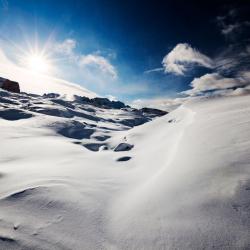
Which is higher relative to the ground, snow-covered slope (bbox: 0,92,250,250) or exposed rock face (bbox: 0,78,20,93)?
exposed rock face (bbox: 0,78,20,93)

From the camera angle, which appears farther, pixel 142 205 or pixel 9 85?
pixel 9 85

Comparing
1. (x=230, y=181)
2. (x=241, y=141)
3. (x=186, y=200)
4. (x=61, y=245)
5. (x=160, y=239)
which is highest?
(x=241, y=141)

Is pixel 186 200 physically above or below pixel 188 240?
above

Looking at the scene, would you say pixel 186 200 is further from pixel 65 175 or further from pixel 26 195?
pixel 65 175

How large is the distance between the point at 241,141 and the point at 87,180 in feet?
6.66

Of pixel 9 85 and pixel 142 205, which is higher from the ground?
pixel 9 85

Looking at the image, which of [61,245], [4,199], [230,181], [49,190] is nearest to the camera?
[61,245]

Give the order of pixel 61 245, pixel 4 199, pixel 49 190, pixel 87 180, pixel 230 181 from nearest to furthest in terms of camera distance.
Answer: pixel 61 245 → pixel 230 181 → pixel 4 199 → pixel 49 190 → pixel 87 180

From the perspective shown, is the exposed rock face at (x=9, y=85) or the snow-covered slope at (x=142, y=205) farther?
the exposed rock face at (x=9, y=85)

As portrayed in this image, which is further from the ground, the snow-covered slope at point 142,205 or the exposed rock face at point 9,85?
the exposed rock face at point 9,85

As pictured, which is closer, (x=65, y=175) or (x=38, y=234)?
(x=38, y=234)

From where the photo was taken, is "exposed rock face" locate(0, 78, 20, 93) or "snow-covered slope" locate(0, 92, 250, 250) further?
"exposed rock face" locate(0, 78, 20, 93)

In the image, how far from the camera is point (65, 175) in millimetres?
Result: 2850

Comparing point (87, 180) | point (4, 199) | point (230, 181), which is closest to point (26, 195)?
point (4, 199)
